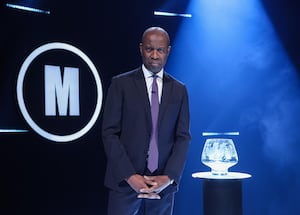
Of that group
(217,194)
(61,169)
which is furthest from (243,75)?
(61,169)

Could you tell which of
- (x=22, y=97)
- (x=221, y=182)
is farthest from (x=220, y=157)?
(x=22, y=97)

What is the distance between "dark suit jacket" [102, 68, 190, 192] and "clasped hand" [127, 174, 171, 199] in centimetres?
5

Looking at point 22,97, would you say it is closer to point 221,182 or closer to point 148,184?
point 148,184

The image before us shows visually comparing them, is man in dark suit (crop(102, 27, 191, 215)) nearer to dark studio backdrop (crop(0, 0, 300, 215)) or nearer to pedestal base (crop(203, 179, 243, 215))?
pedestal base (crop(203, 179, 243, 215))

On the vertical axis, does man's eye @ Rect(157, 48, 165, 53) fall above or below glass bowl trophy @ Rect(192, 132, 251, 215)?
above

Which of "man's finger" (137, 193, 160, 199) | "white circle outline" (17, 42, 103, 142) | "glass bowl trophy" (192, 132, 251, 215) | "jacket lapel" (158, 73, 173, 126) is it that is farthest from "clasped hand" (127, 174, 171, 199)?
"white circle outline" (17, 42, 103, 142)

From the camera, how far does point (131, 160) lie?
6.77ft

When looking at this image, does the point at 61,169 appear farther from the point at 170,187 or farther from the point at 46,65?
the point at 170,187

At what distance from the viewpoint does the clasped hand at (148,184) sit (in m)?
1.95

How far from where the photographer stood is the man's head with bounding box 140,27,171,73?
2088 mm

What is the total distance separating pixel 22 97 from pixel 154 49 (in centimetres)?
95

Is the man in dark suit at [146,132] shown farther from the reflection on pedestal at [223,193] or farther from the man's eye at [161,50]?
the reflection on pedestal at [223,193]

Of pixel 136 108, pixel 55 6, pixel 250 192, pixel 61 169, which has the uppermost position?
pixel 55 6

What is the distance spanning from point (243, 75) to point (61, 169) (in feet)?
5.27
